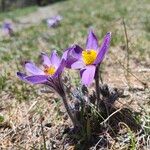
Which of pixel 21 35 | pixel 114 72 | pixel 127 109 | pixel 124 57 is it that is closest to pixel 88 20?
pixel 21 35

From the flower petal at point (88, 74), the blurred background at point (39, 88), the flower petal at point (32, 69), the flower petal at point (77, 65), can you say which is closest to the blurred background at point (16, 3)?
the blurred background at point (39, 88)

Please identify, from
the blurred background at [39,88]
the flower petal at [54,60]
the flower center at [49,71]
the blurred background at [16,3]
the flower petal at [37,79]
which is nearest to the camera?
the flower petal at [37,79]

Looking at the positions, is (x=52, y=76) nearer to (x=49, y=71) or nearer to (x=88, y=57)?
(x=49, y=71)

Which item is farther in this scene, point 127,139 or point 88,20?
point 88,20

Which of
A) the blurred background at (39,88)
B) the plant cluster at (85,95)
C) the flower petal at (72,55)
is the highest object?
the flower petal at (72,55)

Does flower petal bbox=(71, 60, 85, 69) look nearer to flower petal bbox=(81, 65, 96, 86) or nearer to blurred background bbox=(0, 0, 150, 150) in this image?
flower petal bbox=(81, 65, 96, 86)

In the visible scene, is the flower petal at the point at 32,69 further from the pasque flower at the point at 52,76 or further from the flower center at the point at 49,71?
the flower center at the point at 49,71

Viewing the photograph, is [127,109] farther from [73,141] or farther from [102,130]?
[73,141]
